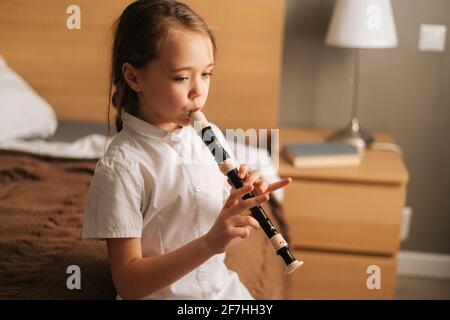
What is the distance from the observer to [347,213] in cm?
187

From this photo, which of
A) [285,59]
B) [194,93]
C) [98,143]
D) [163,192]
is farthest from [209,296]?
[285,59]

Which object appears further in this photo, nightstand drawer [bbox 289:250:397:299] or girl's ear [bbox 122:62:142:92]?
nightstand drawer [bbox 289:250:397:299]

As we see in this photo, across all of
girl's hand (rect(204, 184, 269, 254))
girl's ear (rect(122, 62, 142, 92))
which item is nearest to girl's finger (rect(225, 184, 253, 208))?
girl's hand (rect(204, 184, 269, 254))

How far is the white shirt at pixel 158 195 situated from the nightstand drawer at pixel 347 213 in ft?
2.88

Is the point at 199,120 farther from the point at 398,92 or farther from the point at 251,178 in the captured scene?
the point at 398,92

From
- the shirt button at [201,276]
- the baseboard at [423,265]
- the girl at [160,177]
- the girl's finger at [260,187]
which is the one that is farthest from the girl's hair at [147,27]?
the baseboard at [423,265]

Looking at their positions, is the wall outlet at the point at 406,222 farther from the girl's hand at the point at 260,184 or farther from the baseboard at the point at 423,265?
the girl's hand at the point at 260,184

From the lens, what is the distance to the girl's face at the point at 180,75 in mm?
885

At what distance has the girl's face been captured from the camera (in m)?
0.88

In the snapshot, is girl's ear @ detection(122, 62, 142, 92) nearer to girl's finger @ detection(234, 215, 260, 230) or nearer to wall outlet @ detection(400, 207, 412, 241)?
girl's finger @ detection(234, 215, 260, 230)

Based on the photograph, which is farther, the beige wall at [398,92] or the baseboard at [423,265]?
the baseboard at [423,265]

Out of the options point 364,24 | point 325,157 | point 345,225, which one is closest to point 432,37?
point 364,24

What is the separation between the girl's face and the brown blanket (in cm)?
36

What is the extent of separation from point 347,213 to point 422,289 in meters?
0.55
